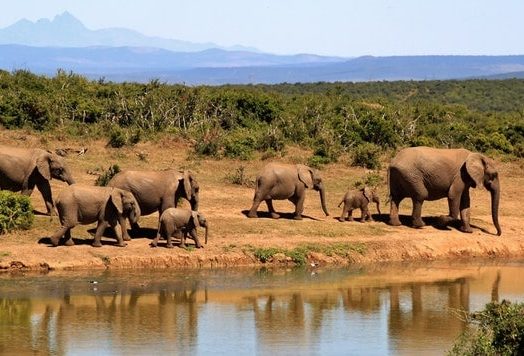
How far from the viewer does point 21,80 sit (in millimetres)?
41594

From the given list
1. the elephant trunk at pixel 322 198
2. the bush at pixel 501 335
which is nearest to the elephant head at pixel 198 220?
the elephant trunk at pixel 322 198

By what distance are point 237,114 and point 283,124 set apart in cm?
179

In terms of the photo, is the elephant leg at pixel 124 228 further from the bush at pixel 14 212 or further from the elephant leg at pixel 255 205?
the elephant leg at pixel 255 205

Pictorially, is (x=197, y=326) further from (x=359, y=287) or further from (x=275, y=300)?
(x=359, y=287)

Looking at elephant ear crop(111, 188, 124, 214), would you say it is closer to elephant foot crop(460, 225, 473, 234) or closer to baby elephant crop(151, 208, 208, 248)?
baby elephant crop(151, 208, 208, 248)

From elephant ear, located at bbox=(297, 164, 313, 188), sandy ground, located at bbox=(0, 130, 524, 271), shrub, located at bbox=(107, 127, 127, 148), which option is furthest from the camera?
shrub, located at bbox=(107, 127, 127, 148)

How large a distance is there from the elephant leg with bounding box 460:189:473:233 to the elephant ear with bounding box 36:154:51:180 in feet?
31.0

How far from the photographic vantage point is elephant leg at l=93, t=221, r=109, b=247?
24.8m

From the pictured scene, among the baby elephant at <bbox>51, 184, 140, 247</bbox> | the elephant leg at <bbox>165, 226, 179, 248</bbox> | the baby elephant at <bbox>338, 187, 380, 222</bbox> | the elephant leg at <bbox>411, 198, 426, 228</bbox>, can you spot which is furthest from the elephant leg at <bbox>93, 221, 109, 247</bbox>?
the elephant leg at <bbox>411, 198, 426, 228</bbox>

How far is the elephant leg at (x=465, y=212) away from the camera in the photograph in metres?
29.0

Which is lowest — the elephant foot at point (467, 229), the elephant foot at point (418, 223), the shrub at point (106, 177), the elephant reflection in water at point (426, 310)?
the elephant reflection in water at point (426, 310)

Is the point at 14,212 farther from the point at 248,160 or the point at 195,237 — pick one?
the point at 248,160

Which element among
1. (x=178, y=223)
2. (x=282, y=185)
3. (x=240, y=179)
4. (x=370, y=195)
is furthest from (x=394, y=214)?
(x=178, y=223)

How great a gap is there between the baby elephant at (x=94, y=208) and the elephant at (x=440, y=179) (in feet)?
22.1
